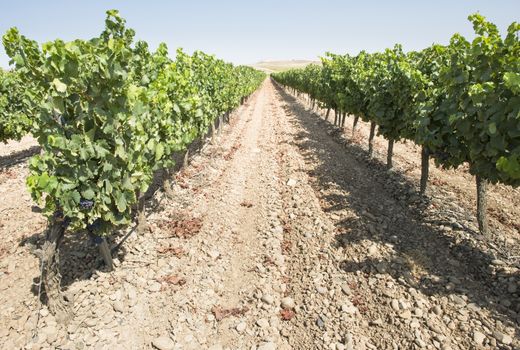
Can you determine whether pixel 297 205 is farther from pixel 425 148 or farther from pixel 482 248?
pixel 482 248

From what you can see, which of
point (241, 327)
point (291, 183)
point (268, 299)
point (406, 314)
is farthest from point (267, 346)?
point (291, 183)

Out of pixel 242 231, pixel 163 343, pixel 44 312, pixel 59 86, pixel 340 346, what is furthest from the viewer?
pixel 242 231

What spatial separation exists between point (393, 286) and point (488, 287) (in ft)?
7.89

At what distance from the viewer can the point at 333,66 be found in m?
26.1

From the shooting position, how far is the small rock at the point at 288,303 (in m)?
7.95

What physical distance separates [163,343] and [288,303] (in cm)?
297

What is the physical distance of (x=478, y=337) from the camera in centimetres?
667

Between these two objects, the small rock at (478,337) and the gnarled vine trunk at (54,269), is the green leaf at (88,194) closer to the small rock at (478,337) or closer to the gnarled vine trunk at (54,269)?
the gnarled vine trunk at (54,269)

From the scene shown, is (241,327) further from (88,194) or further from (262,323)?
(88,194)

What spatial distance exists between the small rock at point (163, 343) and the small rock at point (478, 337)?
618cm

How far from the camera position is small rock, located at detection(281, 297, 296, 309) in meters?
7.95

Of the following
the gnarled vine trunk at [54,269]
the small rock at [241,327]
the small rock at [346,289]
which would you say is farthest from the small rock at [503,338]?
the gnarled vine trunk at [54,269]

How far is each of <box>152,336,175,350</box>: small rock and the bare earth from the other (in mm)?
23

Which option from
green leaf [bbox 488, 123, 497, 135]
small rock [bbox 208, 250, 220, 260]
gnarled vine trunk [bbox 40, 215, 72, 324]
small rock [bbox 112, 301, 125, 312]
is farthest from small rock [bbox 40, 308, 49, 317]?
green leaf [bbox 488, 123, 497, 135]
